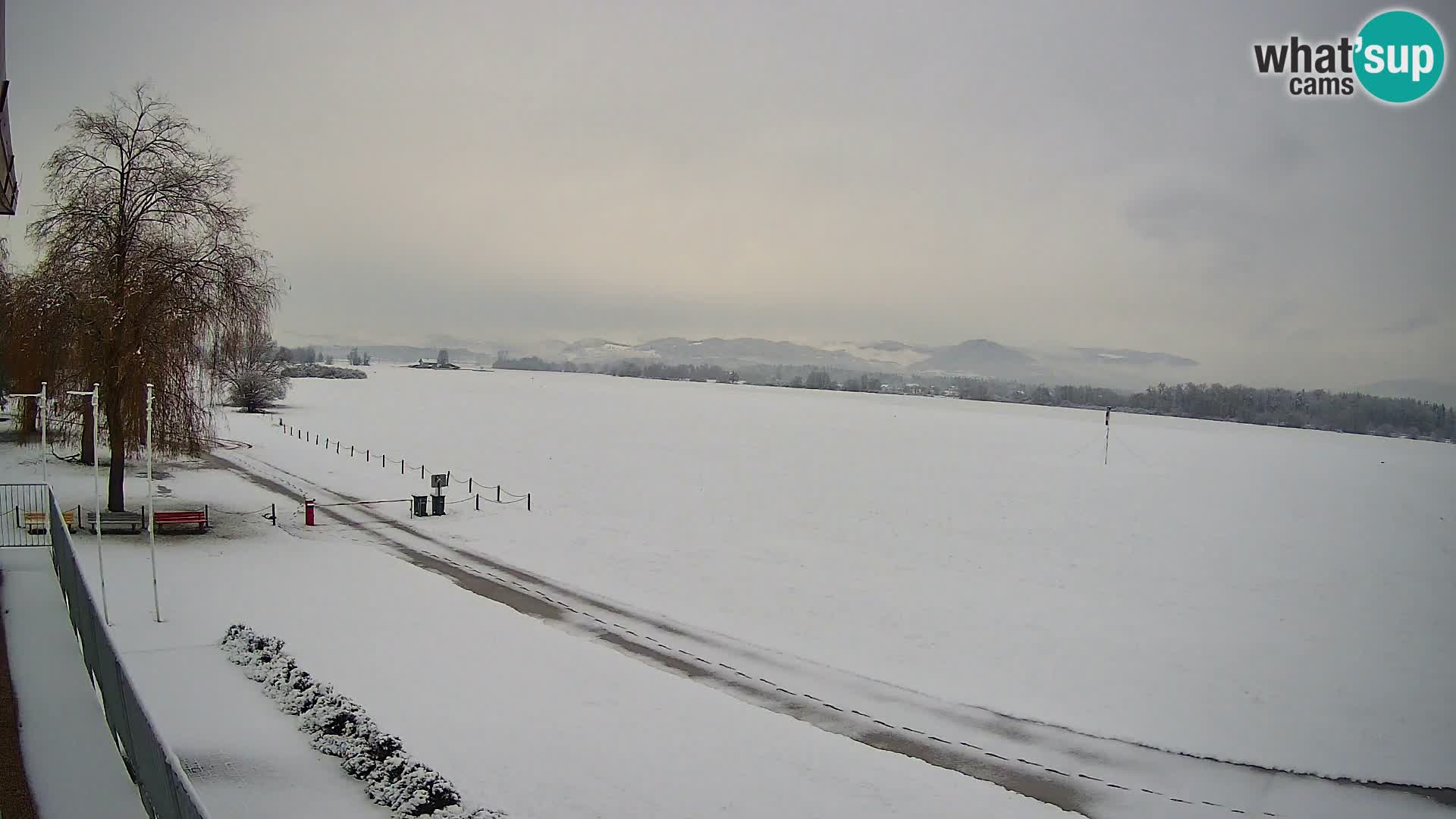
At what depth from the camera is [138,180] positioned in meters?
26.2

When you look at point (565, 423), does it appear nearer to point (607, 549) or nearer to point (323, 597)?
point (607, 549)

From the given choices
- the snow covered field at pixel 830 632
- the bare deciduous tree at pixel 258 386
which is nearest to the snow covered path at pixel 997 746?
the snow covered field at pixel 830 632

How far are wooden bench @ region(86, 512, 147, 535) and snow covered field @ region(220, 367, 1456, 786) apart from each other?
9.20 metres

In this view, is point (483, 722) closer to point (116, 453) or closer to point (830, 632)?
point (830, 632)

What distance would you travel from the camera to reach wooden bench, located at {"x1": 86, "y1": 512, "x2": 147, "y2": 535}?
81.3 ft

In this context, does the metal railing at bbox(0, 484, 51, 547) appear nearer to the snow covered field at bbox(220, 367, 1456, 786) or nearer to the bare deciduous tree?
the snow covered field at bbox(220, 367, 1456, 786)

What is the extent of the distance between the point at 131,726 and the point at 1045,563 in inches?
991

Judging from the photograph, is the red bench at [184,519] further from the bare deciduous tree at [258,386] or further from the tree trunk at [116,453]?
the bare deciduous tree at [258,386]

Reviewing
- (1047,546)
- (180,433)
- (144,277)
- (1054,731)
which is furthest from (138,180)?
(1047,546)

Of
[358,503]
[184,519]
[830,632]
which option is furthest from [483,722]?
[358,503]

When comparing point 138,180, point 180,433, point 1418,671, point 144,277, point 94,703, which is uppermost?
point 138,180

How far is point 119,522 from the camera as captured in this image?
2534 centimetres

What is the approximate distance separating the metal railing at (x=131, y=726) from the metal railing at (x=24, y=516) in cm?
694

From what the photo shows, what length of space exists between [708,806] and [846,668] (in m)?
6.76
